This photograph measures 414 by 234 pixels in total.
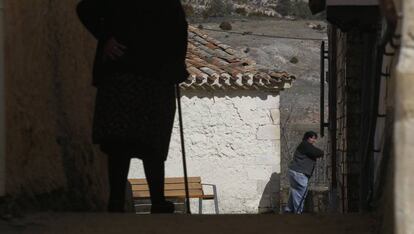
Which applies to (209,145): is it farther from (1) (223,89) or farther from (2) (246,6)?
(2) (246,6)

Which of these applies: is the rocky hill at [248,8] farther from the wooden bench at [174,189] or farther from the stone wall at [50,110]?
the stone wall at [50,110]

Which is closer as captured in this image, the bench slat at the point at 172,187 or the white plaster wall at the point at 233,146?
the bench slat at the point at 172,187

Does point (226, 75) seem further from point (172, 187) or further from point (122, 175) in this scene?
point (122, 175)

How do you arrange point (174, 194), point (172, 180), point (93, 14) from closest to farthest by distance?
point (93, 14), point (174, 194), point (172, 180)

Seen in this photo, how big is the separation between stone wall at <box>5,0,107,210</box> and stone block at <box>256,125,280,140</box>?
922 cm

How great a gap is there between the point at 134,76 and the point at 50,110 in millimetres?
756

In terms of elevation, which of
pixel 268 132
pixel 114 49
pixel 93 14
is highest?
pixel 93 14

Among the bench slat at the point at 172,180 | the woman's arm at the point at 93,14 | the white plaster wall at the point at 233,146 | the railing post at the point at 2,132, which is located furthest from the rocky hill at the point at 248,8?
the railing post at the point at 2,132

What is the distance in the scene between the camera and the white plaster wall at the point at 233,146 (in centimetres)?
1606

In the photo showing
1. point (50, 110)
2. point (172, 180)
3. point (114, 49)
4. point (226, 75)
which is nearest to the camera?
point (114, 49)

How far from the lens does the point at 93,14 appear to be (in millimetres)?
5648

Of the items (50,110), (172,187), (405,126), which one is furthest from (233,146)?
(405,126)

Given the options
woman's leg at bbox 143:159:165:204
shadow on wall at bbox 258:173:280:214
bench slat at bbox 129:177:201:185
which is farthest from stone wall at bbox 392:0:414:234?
shadow on wall at bbox 258:173:280:214

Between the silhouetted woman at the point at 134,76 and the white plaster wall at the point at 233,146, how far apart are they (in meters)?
10.3
